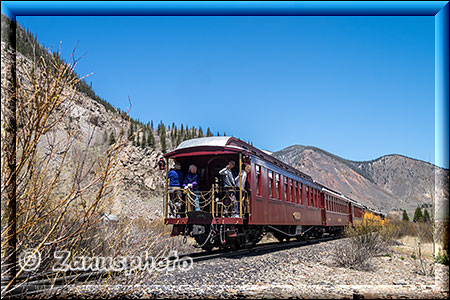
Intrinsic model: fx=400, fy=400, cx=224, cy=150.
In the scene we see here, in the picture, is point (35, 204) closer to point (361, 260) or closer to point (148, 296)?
point (148, 296)

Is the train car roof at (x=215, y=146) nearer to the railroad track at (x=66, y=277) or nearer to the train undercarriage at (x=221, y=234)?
the train undercarriage at (x=221, y=234)

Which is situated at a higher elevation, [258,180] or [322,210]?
[258,180]

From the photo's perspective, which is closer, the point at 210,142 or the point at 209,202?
the point at 209,202

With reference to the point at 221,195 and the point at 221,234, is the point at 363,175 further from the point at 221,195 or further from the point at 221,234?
the point at 221,234

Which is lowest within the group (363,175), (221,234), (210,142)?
(221,234)

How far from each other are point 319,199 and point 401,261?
7728mm

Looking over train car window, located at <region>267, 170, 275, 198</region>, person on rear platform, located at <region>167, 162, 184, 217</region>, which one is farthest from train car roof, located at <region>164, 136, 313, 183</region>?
train car window, located at <region>267, 170, 275, 198</region>

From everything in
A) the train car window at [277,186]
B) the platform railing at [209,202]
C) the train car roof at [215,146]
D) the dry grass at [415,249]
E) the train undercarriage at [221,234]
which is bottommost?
the dry grass at [415,249]

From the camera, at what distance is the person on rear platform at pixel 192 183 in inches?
418

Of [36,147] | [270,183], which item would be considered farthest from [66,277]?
[270,183]

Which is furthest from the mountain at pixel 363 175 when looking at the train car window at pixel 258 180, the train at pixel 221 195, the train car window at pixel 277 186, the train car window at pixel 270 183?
the train car window at pixel 258 180

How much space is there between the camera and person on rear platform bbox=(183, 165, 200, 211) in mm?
10625

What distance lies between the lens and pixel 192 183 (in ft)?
35.4

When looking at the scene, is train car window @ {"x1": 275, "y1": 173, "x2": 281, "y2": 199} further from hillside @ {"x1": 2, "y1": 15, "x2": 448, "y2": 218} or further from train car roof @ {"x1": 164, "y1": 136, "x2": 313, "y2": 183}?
hillside @ {"x1": 2, "y1": 15, "x2": 448, "y2": 218}
